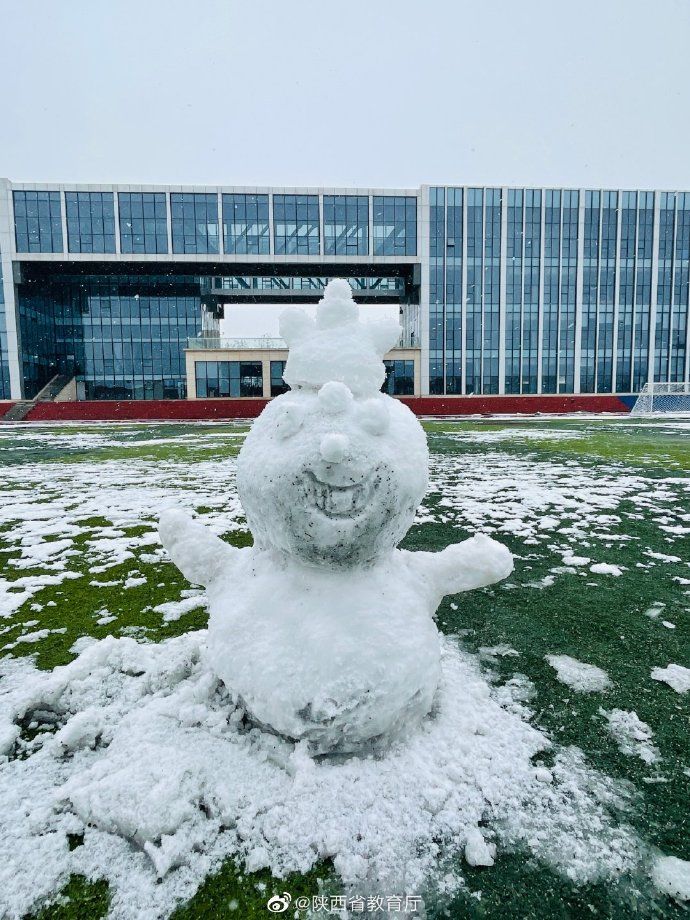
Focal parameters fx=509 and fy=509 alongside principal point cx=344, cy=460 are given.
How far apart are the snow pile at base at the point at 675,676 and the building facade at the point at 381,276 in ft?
132

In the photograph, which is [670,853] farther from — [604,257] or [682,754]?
[604,257]

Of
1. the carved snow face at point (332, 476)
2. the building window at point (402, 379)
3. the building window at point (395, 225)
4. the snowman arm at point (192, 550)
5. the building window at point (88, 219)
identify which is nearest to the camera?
the carved snow face at point (332, 476)

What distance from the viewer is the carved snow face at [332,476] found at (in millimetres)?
1843

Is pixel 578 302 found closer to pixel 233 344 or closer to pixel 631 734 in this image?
pixel 233 344

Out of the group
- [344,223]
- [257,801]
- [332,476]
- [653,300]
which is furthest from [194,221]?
[257,801]

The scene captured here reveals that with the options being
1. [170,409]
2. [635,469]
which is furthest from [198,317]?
[635,469]

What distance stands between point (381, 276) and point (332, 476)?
48.6 m

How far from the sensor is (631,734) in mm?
2203

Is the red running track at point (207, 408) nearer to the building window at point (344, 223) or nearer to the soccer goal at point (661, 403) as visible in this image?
the soccer goal at point (661, 403)

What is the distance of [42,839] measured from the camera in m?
1.69

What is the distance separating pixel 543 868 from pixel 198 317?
52071mm

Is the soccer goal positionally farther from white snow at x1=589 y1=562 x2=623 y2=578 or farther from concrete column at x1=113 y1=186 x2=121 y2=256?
concrete column at x1=113 y1=186 x2=121 y2=256

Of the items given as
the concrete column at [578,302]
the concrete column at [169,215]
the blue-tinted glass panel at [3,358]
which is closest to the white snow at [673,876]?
the concrete column at [169,215]

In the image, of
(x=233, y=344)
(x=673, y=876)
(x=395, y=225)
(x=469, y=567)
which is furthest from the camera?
(x=395, y=225)
